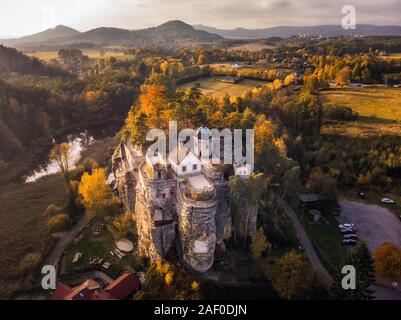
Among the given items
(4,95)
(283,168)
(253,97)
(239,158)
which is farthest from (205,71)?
(239,158)

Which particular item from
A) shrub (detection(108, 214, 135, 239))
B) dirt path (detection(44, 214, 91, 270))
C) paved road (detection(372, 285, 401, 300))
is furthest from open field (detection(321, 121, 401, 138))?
dirt path (detection(44, 214, 91, 270))

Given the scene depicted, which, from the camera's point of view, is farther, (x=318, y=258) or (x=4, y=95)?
(x=4, y=95)

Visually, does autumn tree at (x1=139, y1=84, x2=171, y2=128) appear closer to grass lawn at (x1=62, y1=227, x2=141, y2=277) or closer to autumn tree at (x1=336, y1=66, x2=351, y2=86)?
grass lawn at (x1=62, y1=227, x2=141, y2=277)

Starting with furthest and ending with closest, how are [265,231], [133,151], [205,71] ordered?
1. [205,71]
2. [133,151]
3. [265,231]

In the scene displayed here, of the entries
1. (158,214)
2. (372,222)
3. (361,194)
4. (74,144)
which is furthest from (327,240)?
(74,144)

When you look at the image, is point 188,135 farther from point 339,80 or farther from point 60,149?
point 339,80

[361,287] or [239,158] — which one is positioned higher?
[239,158]

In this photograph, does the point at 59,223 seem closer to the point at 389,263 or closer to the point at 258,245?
the point at 258,245
